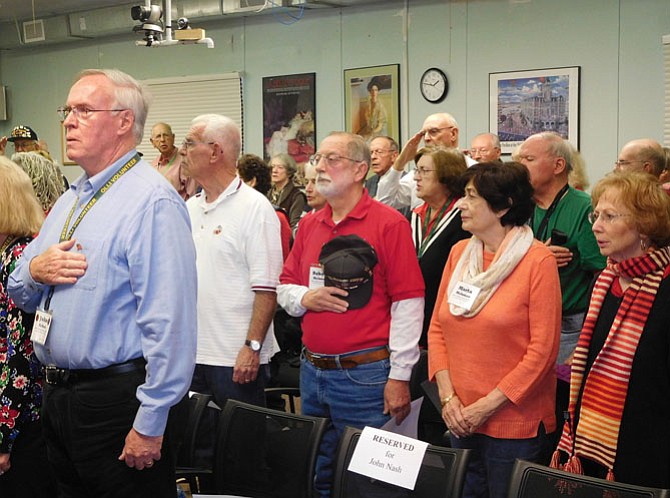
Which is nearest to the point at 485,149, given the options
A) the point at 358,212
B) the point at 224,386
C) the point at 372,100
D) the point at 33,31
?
the point at 372,100

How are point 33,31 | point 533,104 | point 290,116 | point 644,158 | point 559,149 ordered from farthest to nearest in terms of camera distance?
1. point 33,31
2. point 290,116
3. point 533,104
4. point 644,158
5. point 559,149

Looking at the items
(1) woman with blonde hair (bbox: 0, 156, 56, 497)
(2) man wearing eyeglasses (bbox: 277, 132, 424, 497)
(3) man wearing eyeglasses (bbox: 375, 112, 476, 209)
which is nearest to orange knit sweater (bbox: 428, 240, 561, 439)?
(2) man wearing eyeglasses (bbox: 277, 132, 424, 497)

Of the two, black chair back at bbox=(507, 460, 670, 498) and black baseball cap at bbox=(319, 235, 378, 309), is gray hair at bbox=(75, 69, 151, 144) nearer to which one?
black baseball cap at bbox=(319, 235, 378, 309)

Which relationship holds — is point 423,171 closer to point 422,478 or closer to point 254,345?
point 254,345

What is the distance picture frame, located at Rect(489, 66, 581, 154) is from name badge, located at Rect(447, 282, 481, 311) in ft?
14.6

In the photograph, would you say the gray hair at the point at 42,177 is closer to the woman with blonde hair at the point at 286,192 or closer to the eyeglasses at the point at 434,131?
the eyeglasses at the point at 434,131

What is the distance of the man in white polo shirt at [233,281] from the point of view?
326 cm

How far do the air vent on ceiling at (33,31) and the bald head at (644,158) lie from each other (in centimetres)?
765

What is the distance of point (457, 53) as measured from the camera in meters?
7.55

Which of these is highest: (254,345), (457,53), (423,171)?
(457,53)

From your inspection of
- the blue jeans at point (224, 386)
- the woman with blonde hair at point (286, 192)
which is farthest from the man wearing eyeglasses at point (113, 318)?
the woman with blonde hair at point (286, 192)

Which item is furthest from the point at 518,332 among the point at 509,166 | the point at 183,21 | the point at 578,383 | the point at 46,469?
the point at 183,21

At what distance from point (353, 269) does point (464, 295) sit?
0.41m

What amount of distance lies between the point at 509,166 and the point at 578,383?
765mm
